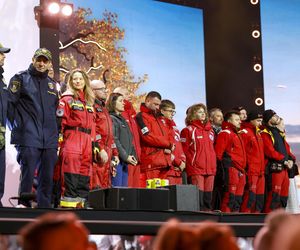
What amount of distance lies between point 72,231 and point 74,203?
4324 mm

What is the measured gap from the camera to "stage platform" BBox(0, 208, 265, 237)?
9.22 feet

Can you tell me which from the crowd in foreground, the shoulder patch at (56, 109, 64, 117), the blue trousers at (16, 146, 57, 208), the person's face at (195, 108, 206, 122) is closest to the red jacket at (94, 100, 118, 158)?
the shoulder patch at (56, 109, 64, 117)

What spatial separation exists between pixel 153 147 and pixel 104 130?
94 cm

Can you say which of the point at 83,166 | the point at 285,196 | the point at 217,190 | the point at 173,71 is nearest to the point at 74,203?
the point at 83,166

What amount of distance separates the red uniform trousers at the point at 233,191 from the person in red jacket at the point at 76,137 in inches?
94.9

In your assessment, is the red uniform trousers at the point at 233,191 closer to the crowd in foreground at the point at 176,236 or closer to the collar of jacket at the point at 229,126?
the collar of jacket at the point at 229,126

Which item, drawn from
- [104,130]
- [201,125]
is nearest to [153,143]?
[201,125]

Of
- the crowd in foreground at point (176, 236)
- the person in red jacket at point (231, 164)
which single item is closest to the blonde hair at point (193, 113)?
the person in red jacket at point (231, 164)

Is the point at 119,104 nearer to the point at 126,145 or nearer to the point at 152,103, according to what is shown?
the point at 126,145

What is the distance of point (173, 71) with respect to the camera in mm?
9875

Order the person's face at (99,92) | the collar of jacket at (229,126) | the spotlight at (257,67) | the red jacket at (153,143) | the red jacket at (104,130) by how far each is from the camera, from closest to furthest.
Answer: the red jacket at (104,130) < the person's face at (99,92) < the red jacket at (153,143) < the collar of jacket at (229,126) < the spotlight at (257,67)

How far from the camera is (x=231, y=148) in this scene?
7.28 metres

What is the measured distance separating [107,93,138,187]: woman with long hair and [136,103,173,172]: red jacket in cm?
34

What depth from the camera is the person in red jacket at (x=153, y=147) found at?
6.49 metres
